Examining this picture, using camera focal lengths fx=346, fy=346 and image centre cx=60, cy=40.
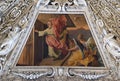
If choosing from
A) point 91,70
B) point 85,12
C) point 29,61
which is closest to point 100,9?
point 85,12

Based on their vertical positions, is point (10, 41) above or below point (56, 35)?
above

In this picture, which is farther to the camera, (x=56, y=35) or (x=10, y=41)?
(x=56, y=35)

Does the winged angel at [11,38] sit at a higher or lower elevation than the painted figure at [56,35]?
higher

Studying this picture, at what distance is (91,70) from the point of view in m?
6.45

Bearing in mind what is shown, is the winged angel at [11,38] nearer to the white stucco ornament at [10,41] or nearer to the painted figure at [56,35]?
the white stucco ornament at [10,41]

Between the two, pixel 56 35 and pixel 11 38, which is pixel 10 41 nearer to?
pixel 11 38

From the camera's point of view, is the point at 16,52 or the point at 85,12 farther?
the point at 85,12

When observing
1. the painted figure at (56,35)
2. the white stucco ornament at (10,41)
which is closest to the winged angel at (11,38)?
the white stucco ornament at (10,41)

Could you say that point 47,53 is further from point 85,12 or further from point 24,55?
point 85,12

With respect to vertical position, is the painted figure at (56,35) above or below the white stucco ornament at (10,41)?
below

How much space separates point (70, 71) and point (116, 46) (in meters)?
0.99

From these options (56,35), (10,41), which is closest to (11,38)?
(10,41)

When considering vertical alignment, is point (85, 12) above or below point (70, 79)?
above

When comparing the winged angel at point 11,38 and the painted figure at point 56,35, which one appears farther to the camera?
the painted figure at point 56,35
